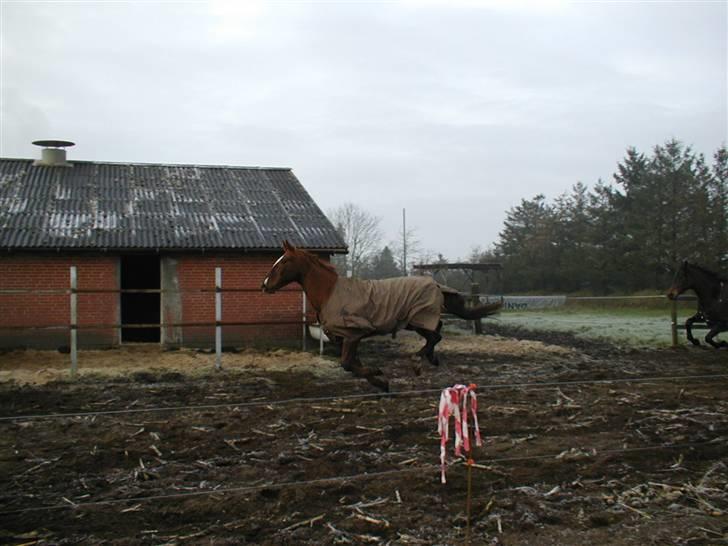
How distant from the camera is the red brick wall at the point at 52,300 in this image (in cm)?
1443

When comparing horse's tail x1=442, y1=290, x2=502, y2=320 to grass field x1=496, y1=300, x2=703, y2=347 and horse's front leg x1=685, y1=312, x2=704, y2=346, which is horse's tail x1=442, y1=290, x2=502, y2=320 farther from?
grass field x1=496, y1=300, x2=703, y2=347

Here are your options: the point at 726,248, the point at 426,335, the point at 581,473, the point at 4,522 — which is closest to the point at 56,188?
the point at 426,335

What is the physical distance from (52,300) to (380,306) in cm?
869

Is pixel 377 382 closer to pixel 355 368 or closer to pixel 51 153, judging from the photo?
pixel 355 368

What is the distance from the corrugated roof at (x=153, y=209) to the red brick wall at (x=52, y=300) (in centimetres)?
52

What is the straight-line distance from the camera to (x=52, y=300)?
14.6 m

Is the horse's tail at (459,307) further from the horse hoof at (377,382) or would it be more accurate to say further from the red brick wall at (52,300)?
the red brick wall at (52,300)

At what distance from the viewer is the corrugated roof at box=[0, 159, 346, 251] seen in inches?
588

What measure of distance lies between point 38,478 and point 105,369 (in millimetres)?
6698

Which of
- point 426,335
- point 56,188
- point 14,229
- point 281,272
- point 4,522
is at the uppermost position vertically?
point 56,188

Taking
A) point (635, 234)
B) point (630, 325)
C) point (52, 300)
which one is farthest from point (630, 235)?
point (52, 300)

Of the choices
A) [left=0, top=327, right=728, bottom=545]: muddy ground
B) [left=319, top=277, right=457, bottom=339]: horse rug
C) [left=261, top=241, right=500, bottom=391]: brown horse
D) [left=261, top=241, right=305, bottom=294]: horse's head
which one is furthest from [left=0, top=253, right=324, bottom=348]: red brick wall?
[left=319, top=277, right=457, bottom=339]: horse rug

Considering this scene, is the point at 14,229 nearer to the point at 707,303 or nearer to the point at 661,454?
the point at 661,454

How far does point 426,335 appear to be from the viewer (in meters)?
9.93
